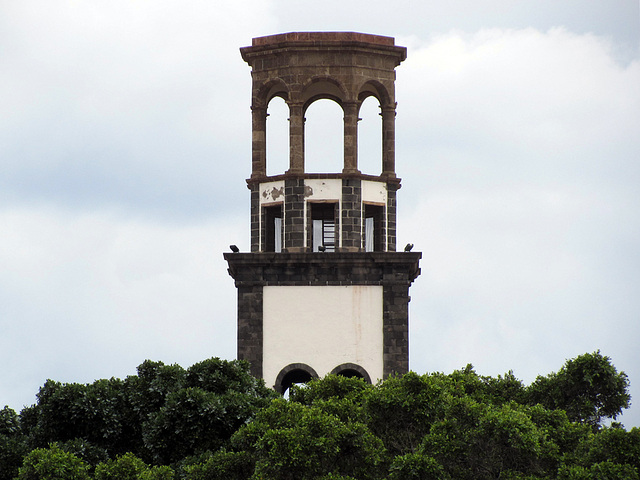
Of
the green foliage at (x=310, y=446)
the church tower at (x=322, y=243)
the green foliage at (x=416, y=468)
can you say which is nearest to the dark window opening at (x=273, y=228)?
the church tower at (x=322, y=243)

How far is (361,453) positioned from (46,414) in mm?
10399

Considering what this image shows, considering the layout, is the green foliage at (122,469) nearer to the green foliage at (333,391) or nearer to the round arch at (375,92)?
the green foliage at (333,391)

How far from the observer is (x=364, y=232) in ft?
182

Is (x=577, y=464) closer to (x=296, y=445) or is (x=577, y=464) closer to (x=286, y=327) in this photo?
(x=296, y=445)

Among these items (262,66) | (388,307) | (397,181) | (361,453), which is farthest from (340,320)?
(361,453)

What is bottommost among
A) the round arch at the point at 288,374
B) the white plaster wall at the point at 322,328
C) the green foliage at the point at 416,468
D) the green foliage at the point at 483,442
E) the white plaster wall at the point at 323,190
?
the green foliage at the point at 416,468

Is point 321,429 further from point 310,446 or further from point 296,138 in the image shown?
point 296,138

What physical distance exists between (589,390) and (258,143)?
16076mm

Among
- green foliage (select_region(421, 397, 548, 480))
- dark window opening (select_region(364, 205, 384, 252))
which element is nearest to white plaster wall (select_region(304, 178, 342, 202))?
dark window opening (select_region(364, 205, 384, 252))

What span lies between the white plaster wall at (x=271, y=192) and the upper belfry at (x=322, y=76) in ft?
1.62

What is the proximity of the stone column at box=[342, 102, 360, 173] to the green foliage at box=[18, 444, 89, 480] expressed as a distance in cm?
1803

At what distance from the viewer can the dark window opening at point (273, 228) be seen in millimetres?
56375

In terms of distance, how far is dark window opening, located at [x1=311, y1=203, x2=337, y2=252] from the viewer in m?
56.0

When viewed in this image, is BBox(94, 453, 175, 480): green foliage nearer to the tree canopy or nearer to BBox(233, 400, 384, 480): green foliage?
the tree canopy
